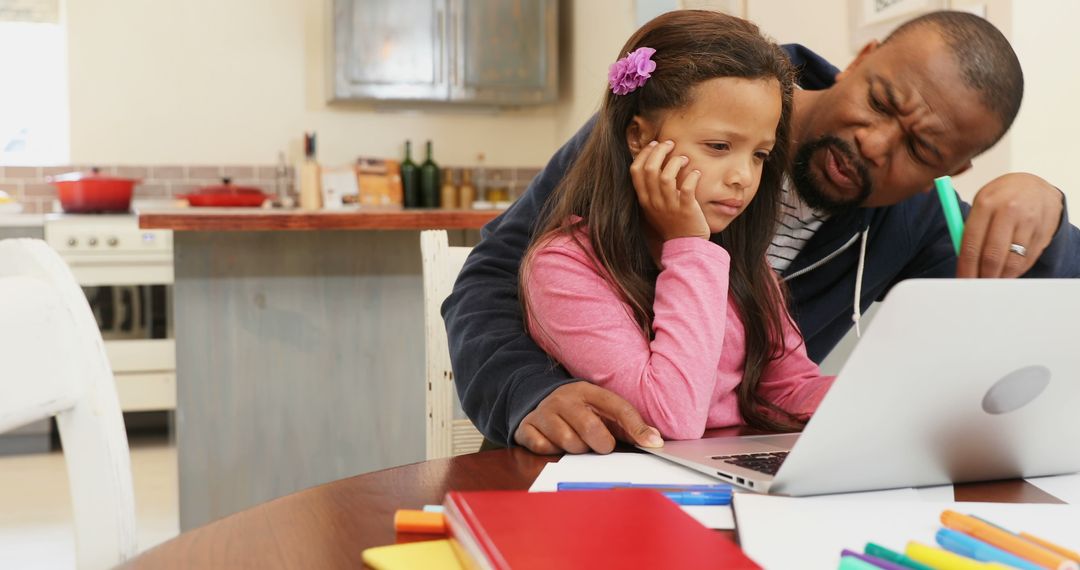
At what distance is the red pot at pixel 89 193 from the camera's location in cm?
442

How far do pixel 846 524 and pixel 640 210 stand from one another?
0.61m

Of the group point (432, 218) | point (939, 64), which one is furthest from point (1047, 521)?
point (432, 218)

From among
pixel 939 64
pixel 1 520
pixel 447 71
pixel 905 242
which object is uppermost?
pixel 447 71

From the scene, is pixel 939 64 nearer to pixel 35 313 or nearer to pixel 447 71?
pixel 35 313

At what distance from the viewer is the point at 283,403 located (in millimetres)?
2699

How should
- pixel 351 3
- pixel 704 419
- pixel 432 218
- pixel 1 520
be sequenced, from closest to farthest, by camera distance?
pixel 704 419, pixel 432 218, pixel 1 520, pixel 351 3

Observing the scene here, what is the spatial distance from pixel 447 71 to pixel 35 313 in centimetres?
450

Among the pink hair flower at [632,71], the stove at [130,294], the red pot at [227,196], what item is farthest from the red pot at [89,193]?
the pink hair flower at [632,71]

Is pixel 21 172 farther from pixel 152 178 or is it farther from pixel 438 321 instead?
pixel 438 321

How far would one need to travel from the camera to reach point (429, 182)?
209 inches

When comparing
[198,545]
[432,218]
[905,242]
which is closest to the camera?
[198,545]

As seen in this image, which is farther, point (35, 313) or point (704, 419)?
point (704, 419)

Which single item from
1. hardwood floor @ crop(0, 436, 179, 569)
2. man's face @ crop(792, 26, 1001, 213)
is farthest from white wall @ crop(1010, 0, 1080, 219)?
hardwood floor @ crop(0, 436, 179, 569)

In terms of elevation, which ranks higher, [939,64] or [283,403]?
[939,64]
